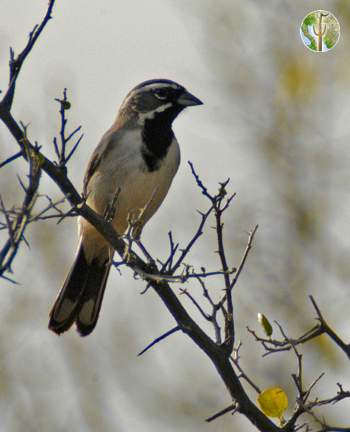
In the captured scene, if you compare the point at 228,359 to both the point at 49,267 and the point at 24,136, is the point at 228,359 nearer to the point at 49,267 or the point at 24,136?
the point at 24,136

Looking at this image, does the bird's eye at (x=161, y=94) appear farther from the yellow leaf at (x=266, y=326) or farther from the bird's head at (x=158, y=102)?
the yellow leaf at (x=266, y=326)

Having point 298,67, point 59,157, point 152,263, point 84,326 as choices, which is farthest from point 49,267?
point 59,157

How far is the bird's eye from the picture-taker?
7711 mm

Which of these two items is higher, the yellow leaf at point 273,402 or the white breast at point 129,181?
the white breast at point 129,181

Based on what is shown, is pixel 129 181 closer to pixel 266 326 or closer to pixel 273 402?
pixel 266 326

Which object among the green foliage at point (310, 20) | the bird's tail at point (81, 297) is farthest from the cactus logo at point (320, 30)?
the bird's tail at point (81, 297)

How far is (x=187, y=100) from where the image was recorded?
757cm

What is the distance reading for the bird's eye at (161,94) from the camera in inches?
304

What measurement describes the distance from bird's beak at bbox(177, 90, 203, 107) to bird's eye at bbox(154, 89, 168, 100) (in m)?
0.13

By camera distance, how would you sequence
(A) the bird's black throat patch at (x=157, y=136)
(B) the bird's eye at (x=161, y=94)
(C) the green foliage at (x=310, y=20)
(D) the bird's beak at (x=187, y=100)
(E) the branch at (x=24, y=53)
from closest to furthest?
(E) the branch at (x=24, y=53) < (A) the bird's black throat patch at (x=157, y=136) < (D) the bird's beak at (x=187, y=100) < (B) the bird's eye at (x=161, y=94) < (C) the green foliage at (x=310, y=20)

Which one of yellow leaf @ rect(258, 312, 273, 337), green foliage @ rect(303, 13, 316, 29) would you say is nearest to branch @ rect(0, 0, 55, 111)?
yellow leaf @ rect(258, 312, 273, 337)

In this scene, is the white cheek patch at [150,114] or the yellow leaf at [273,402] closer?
the yellow leaf at [273,402]

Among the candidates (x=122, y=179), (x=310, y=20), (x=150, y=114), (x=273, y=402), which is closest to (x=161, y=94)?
(x=150, y=114)

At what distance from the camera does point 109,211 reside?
5.02 metres
